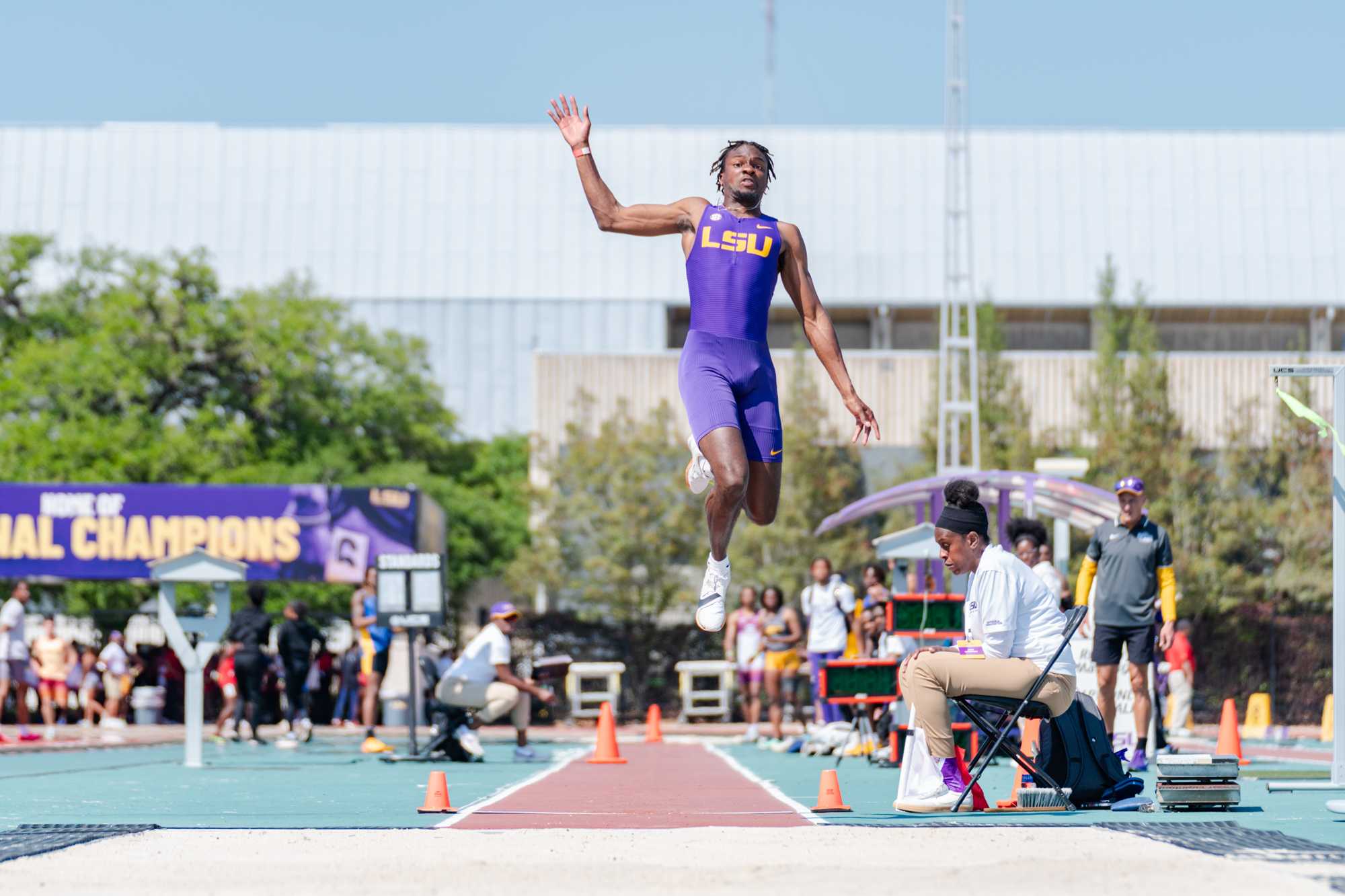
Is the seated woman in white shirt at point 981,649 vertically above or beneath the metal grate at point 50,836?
above

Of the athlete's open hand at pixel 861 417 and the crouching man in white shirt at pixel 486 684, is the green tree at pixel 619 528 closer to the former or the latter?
the crouching man in white shirt at pixel 486 684

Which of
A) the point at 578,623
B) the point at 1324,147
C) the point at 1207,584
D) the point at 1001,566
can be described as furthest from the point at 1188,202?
the point at 1001,566

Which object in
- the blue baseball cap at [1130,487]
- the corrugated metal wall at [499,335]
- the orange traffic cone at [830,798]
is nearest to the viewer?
the orange traffic cone at [830,798]

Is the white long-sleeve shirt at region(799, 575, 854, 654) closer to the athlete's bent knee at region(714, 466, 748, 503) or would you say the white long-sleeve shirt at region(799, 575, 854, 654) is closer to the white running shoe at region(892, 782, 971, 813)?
the white running shoe at region(892, 782, 971, 813)

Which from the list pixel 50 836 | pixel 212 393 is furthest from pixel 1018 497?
pixel 212 393

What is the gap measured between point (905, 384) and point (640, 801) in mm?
33463

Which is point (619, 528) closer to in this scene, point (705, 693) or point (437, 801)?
point (705, 693)

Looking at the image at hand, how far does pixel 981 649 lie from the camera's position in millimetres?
8508

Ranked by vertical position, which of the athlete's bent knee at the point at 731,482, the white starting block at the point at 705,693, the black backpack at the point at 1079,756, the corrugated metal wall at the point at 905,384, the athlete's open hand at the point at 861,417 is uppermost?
the corrugated metal wall at the point at 905,384

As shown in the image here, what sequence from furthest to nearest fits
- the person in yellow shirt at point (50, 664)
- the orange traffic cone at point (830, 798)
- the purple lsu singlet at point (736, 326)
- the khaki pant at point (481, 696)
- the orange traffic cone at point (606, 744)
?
the person in yellow shirt at point (50, 664) → the orange traffic cone at point (606, 744) → the khaki pant at point (481, 696) → the orange traffic cone at point (830, 798) → the purple lsu singlet at point (736, 326)

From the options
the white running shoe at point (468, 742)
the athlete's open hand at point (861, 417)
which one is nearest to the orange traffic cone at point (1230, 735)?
the white running shoe at point (468, 742)

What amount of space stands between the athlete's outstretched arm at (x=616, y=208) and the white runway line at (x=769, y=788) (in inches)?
105

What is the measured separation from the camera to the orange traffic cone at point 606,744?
16.1 metres

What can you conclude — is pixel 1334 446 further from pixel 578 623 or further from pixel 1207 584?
pixel 1207 584
